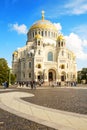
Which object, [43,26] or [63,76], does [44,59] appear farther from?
[43,26]

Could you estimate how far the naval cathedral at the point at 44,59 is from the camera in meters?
85.7

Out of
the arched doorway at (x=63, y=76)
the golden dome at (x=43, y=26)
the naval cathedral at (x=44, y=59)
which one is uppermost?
the golden dome at (x=43, y=26)

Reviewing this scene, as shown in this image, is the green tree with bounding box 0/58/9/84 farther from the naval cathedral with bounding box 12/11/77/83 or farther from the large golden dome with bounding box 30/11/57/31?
the large golden dome with bounding box 30/11/57/31

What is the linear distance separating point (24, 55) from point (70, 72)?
21166mm

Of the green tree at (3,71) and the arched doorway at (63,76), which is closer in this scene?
the green tree at (3,71)

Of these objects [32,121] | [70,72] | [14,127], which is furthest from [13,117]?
[70,72]

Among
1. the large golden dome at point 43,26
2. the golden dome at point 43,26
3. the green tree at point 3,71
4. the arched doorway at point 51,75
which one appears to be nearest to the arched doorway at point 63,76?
the arched doorway at point 51,75

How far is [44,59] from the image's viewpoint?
88688mm

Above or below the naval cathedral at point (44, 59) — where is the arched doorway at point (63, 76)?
below

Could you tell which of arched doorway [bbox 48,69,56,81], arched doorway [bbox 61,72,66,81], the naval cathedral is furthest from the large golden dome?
arched doorway [bbox 61,72,66,81]

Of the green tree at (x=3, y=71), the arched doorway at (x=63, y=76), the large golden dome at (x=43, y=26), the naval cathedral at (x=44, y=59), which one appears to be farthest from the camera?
the large golden dome at (x=43, y=26)

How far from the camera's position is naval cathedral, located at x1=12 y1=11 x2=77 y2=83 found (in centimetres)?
8569

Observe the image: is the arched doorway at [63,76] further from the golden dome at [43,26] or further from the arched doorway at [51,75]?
the golden dome at [43,26]

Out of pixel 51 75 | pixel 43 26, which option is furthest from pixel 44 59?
pixel 43 26
